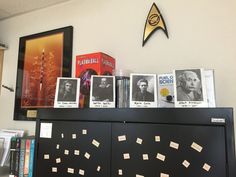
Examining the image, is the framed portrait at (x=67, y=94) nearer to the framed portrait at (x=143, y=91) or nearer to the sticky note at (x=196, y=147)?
the framed portrait at (x=143, y=91)

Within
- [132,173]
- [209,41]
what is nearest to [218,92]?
[209,41]

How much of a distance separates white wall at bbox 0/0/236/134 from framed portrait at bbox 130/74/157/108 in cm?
34

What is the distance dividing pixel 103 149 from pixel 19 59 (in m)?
1.58

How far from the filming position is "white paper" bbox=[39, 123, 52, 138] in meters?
1.36

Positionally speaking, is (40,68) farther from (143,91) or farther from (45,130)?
(143,91)

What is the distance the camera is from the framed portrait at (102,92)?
132 centimetres

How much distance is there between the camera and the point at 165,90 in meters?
1.41

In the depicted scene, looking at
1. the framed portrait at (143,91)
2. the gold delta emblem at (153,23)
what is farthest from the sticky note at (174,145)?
the gold delta emblem at (153,23)

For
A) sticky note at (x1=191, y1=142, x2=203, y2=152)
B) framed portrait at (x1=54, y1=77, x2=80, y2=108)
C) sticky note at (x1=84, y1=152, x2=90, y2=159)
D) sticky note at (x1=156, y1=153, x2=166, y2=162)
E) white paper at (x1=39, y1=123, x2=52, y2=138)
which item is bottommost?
sticky note at (x1=84, y1=152, x2=90, y2=159)

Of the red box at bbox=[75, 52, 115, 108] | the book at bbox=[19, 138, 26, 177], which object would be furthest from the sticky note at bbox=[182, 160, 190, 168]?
the book at bbox=[19, 138, 26, 177]

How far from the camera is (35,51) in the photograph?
7.20 ft

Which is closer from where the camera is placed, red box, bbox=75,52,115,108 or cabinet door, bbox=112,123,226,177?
cabinet door, bbox=112,123,226,177

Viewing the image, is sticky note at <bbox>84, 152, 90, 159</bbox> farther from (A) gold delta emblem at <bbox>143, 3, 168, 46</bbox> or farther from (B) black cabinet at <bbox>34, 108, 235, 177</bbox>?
(A) gold delta emblem at <bbox>143, 3, 168, 46</bbox>

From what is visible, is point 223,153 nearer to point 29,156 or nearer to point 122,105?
point 122,105
